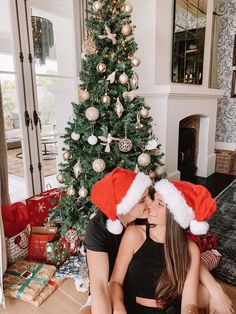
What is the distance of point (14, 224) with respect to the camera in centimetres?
198

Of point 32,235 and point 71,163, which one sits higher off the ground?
point 71,163

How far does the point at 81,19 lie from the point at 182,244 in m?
2.76

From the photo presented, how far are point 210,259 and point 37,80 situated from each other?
2.41m

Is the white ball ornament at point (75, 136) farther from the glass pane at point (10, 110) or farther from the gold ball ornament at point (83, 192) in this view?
the glass pane at point (10, 110)

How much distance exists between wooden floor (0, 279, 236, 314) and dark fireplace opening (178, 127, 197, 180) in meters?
2.42

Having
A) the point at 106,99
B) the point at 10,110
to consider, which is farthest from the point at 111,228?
the point at 10,110

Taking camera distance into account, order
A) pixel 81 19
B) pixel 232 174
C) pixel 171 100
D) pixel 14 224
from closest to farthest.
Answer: pixel 14 224
pixel 81 19
pixel 171 100
pixel 232 174

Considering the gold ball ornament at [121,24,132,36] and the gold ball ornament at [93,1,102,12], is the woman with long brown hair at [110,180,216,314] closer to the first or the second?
the gold ball ornament at [121,24,132,36]

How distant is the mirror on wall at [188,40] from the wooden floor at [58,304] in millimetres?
2819

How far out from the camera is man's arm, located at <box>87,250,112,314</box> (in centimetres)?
111

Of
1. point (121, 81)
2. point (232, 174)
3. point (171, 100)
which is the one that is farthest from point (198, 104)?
point (121, 81)

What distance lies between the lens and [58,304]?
1638 mm

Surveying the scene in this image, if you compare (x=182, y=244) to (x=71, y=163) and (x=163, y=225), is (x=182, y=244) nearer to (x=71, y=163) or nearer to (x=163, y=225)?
(x=163, y=225)

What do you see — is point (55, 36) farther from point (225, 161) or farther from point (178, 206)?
point (225, 161)
